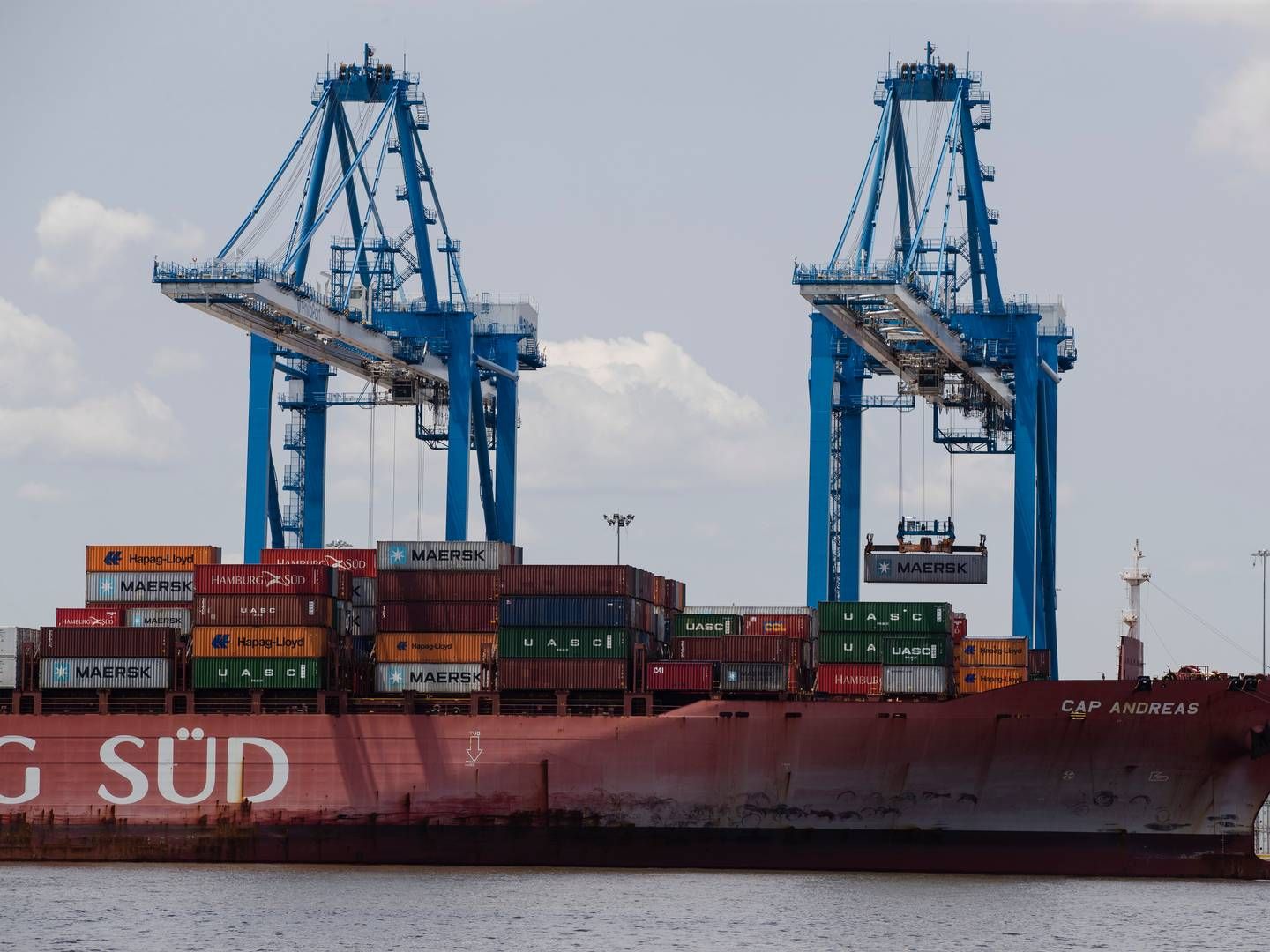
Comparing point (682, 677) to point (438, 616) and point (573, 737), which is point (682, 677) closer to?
point (573, 737)

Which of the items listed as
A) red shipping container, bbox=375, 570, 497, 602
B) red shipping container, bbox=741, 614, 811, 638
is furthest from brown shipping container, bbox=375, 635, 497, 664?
red shipping container, bbox=741, 614, 811, 638

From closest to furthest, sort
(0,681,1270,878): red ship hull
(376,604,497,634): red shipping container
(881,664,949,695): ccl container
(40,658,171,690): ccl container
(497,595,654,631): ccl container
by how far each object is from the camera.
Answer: (0,681,1270,878): red ship hull, (881,664,949,695): ccl container, (497,595,654,631): ccl container, (376,604,497,634): red shipping container, (40,658,171,690): ccl container

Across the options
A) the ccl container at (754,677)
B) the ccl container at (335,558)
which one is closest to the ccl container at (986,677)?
the ccl container at (754,677)

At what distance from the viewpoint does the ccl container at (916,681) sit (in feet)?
211

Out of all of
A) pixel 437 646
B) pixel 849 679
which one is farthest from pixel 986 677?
pixel 437 646

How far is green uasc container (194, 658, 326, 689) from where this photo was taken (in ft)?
213

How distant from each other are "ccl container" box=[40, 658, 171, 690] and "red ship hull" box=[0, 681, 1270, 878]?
1.04 meters

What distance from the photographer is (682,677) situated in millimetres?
64812

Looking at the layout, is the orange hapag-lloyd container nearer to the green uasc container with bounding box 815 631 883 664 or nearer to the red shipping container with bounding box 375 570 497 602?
the red shipping container with bounding box 375 570 497 602

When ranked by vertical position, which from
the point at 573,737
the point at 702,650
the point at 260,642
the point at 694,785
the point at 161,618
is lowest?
the point at 694,785

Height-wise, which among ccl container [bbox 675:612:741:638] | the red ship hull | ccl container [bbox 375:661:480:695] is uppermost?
ccl container [bbox 675:612:741:638]

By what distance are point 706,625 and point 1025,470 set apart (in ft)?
49.5

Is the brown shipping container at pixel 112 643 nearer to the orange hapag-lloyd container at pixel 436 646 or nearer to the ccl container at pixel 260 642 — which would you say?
the ccl container at pixel 260 642

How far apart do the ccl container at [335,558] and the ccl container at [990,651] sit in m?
16.7
